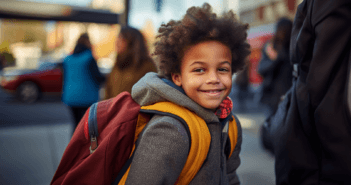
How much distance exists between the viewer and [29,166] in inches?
146

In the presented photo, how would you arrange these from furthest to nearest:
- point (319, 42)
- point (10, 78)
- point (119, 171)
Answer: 1. point (10, 78)
2. point (119, 171)
3. point (319, 42)

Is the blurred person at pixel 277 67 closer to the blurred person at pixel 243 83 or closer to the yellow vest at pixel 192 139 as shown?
the yellow vest at pixel 192 139

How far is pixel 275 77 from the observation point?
3.96 meters

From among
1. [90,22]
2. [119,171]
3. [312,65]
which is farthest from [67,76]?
[90,22]

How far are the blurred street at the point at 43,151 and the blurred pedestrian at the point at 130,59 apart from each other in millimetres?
1583

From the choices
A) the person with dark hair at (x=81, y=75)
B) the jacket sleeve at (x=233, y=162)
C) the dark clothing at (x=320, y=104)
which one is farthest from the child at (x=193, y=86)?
the person with dark hair at (x=81, y=75)

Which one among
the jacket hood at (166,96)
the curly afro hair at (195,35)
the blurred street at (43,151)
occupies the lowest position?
the blurred street at (43,151)

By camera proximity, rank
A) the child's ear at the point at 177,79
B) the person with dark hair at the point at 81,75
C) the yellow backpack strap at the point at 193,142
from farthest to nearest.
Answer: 1. the person with dark hair at the point at 81,75
2. the child's ear at the point at 177,79
3. the yellow backpack strap at the point at 193,142

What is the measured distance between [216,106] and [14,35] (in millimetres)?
26395

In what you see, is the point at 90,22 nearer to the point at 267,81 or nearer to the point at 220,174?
the point at 267,81

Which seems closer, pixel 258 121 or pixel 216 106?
pixel 216 106

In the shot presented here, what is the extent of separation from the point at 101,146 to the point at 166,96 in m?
0.37

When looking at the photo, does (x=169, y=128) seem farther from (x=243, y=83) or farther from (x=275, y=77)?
(x=243, y=83)

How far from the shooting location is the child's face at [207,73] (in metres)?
1.30
